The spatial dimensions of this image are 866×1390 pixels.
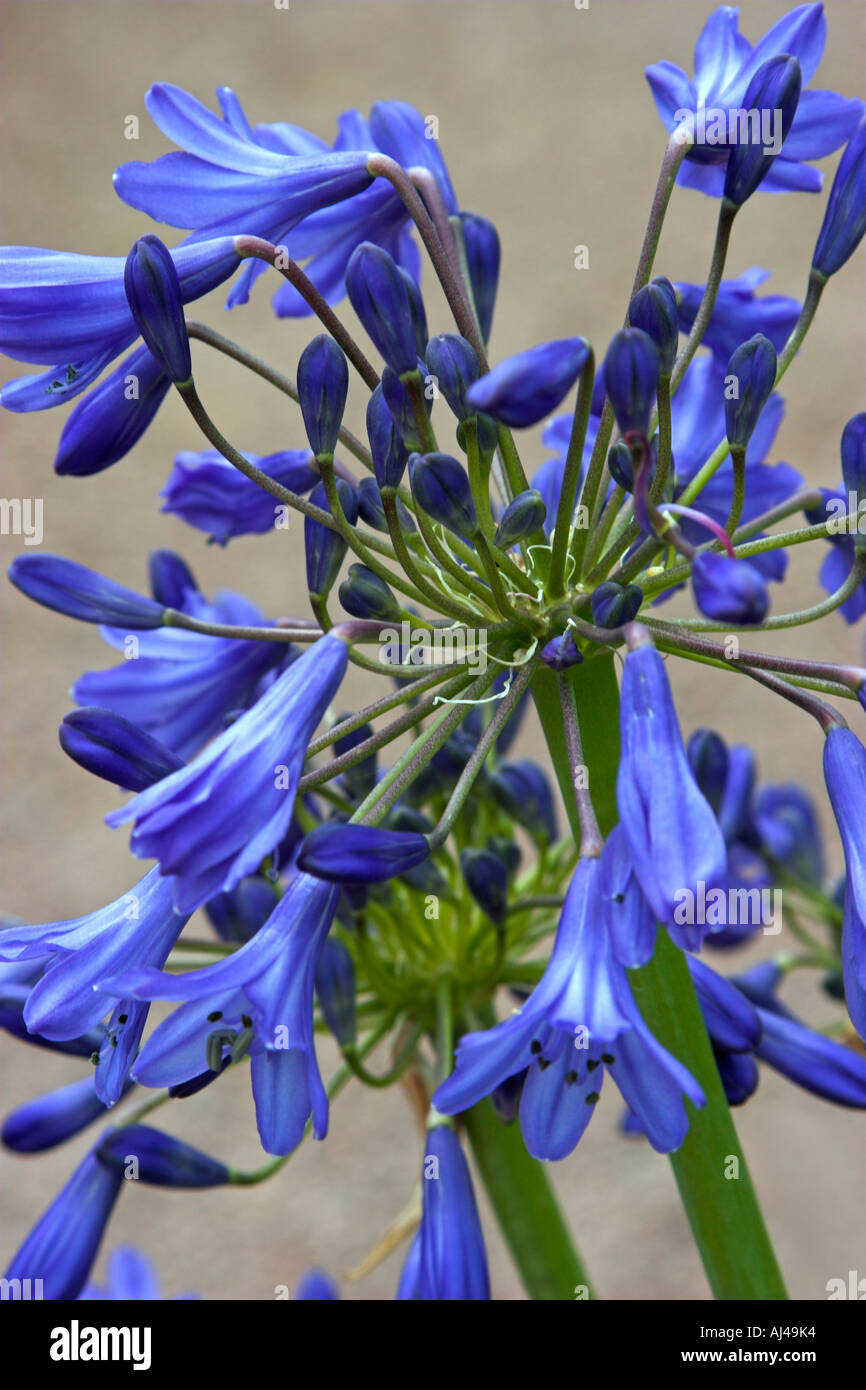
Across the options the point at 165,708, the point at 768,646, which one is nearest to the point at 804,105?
the point at 165,708

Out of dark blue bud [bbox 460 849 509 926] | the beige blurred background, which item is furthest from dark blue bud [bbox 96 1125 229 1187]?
the beige blurred background

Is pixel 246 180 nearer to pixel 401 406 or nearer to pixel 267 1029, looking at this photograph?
pixel 401 406

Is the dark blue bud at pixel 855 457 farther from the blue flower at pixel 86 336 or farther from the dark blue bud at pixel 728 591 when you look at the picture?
the blue flower at pixel 86 336

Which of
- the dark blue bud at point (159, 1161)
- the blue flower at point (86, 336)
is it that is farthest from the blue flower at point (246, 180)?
the dark blue bud at point (159, 1161)

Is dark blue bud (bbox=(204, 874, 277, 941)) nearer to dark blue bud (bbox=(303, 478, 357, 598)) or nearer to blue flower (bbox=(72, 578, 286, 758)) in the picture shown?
blue flower (bbox=(72, 578, 286, 758))

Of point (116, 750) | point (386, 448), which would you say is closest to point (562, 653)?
point (386, 448)

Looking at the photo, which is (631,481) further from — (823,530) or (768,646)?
(768,646)
